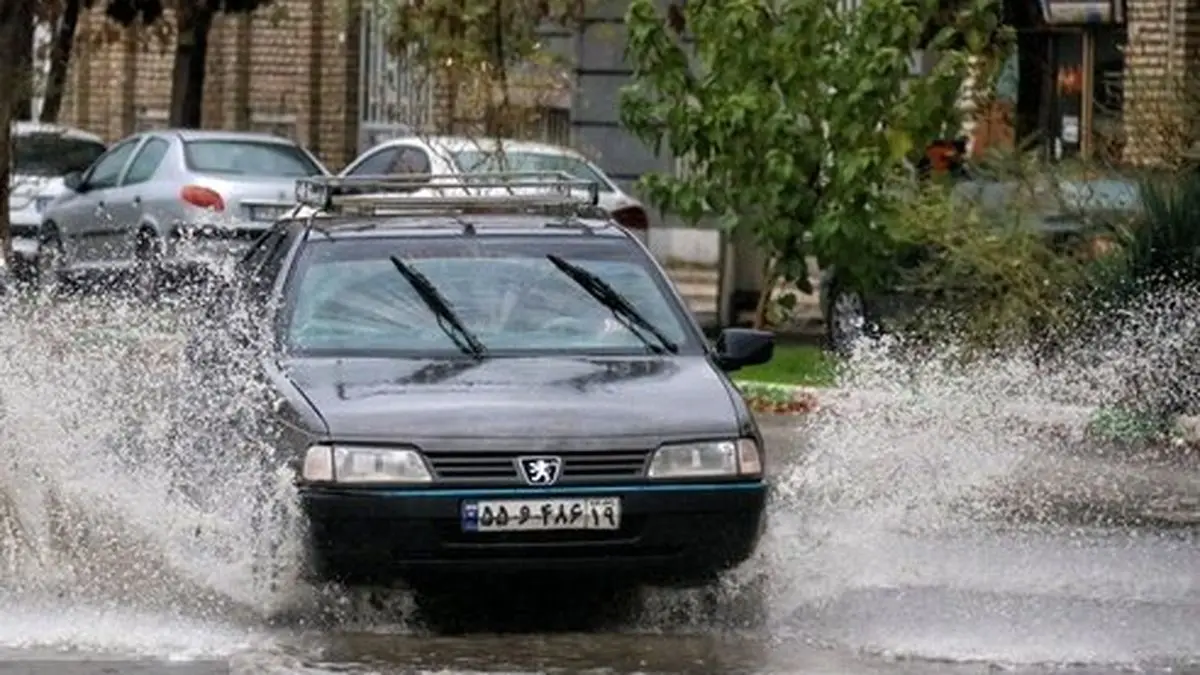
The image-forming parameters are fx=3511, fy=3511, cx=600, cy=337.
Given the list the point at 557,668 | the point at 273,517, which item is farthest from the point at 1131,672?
the point at 273,517

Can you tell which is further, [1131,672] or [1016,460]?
[1016,460]

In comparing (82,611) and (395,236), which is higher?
(395,236)

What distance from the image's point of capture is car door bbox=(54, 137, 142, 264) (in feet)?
104

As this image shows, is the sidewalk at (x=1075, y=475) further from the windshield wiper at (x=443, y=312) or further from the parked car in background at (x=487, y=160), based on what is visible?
the parked car in background at (x=487, y=160)

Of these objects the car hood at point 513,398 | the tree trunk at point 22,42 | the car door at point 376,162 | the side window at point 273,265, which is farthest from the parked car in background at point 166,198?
the car hood at point 513,398

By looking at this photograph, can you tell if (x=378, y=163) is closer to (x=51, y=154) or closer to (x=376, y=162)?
(x=376, y=162)

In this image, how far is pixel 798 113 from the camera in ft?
77.4

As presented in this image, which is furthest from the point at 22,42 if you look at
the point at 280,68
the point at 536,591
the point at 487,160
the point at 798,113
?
the point at 536,591

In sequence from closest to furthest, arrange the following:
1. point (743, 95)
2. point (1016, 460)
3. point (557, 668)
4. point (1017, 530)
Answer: point (557, 668), point (1017, 530), point (1016, 460), point (743, 95)

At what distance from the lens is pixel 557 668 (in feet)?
37.8


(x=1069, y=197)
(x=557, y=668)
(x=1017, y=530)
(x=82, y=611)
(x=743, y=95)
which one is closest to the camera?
(x=557, y=668)

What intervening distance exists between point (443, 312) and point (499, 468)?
1.49 metres

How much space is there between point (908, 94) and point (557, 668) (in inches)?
497

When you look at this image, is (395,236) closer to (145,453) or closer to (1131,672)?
(145,453)
